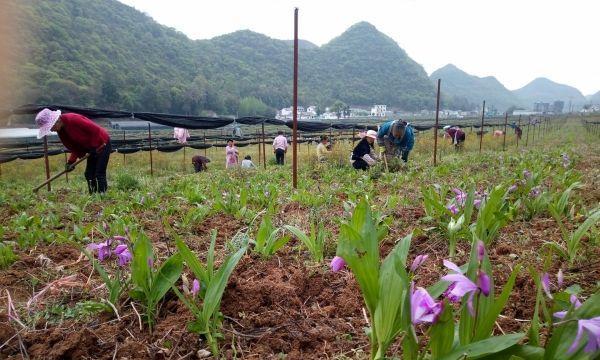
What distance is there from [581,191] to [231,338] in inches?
155

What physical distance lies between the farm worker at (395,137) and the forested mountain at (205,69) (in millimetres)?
5746

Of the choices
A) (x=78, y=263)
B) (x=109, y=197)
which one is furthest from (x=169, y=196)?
(x=78, y=263)

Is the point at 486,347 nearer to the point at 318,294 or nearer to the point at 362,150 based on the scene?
the point at 318,294

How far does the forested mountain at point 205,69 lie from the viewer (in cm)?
395

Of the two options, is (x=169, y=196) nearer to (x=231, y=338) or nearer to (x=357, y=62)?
(x=231, y=338)

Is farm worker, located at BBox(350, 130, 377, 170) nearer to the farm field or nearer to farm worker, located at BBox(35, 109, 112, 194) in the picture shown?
farm worker, located at BBox(35, 109, 112, 194)

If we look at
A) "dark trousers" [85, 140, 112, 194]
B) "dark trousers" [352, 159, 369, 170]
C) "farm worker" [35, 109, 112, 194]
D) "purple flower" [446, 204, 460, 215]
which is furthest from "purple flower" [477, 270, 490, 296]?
"dark trousers" [352, 159, 369, 170]

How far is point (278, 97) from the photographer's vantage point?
2955 inches

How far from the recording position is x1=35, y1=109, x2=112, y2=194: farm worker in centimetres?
549

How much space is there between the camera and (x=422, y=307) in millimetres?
936

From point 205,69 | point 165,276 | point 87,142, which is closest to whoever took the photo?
point 165,276

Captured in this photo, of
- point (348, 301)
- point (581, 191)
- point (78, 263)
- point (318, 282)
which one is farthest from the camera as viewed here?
point (581, 191)

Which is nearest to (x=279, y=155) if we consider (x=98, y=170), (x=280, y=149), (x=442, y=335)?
(x=280, y=149)

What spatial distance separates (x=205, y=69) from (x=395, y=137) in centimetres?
6937
